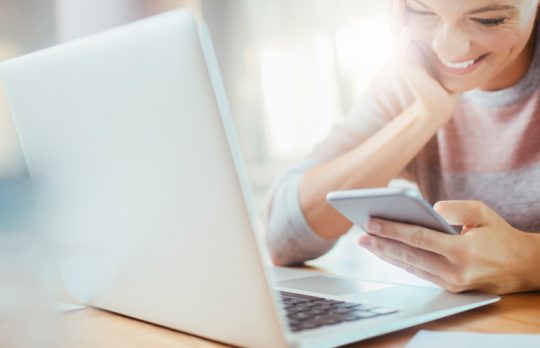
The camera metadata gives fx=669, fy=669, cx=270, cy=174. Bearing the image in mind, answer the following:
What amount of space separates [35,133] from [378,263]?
26.3 inches

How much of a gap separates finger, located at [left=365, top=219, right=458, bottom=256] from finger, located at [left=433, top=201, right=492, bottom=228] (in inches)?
1.9

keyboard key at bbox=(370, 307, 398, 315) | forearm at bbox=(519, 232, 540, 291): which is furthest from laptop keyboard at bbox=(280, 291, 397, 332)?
forearm at bbox=(519, 232, 540, 291)

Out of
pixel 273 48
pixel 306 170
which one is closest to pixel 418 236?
pixel 306 170

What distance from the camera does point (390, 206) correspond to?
0.71m

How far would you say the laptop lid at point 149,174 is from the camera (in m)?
0.54

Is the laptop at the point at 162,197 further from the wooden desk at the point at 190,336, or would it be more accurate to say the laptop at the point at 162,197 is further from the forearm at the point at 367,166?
the forearm at the point at 367,166

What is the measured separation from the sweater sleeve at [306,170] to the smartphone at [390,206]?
0.45m

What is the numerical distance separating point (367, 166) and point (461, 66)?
258mm

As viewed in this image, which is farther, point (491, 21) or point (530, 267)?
point (491, 21)

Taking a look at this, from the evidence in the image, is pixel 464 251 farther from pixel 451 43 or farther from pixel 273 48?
pixel 273 48

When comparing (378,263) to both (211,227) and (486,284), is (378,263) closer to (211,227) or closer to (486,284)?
(486,284)

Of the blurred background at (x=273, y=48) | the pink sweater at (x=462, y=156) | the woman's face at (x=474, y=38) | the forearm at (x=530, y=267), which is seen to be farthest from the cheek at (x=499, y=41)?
the blurred background at (x=273, y=48)

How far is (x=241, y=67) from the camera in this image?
8.32 ft

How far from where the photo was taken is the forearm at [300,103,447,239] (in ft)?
4.22
